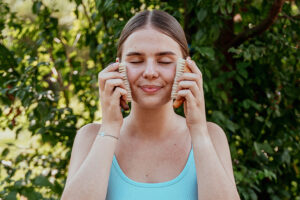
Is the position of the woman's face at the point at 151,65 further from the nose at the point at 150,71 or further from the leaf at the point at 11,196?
the leaf at the point at 11,196

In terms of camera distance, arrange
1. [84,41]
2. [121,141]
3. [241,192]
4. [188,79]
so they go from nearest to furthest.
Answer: [188,79] → [121,141] → [241,192] → [84,41]

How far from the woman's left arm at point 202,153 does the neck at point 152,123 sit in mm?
211

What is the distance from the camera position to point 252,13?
2.84 m

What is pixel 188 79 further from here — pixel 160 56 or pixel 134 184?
pixel 134 184

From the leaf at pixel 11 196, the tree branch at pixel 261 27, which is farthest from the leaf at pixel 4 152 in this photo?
the tree branch at pixel 261 27

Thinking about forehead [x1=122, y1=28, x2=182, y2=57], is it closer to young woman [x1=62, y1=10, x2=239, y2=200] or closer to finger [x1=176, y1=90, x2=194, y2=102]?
young woman [x1=62, y1=10, x2=239, y2=200]

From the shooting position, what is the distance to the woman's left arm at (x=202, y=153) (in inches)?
61.2

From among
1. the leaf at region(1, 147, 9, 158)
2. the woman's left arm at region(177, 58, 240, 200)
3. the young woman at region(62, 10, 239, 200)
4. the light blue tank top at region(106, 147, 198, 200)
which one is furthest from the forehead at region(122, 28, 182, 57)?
the leaf at region(1, 147, 9, 158)

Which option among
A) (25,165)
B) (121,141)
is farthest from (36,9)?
(121,141)

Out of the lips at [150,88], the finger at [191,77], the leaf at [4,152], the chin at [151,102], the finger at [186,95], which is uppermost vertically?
the finger at [191,77]

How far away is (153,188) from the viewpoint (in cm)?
163

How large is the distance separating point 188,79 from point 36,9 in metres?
1.57

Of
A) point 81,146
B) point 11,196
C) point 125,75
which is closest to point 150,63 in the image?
point 125,75

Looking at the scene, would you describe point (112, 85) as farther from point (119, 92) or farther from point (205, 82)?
point (205, 82)
